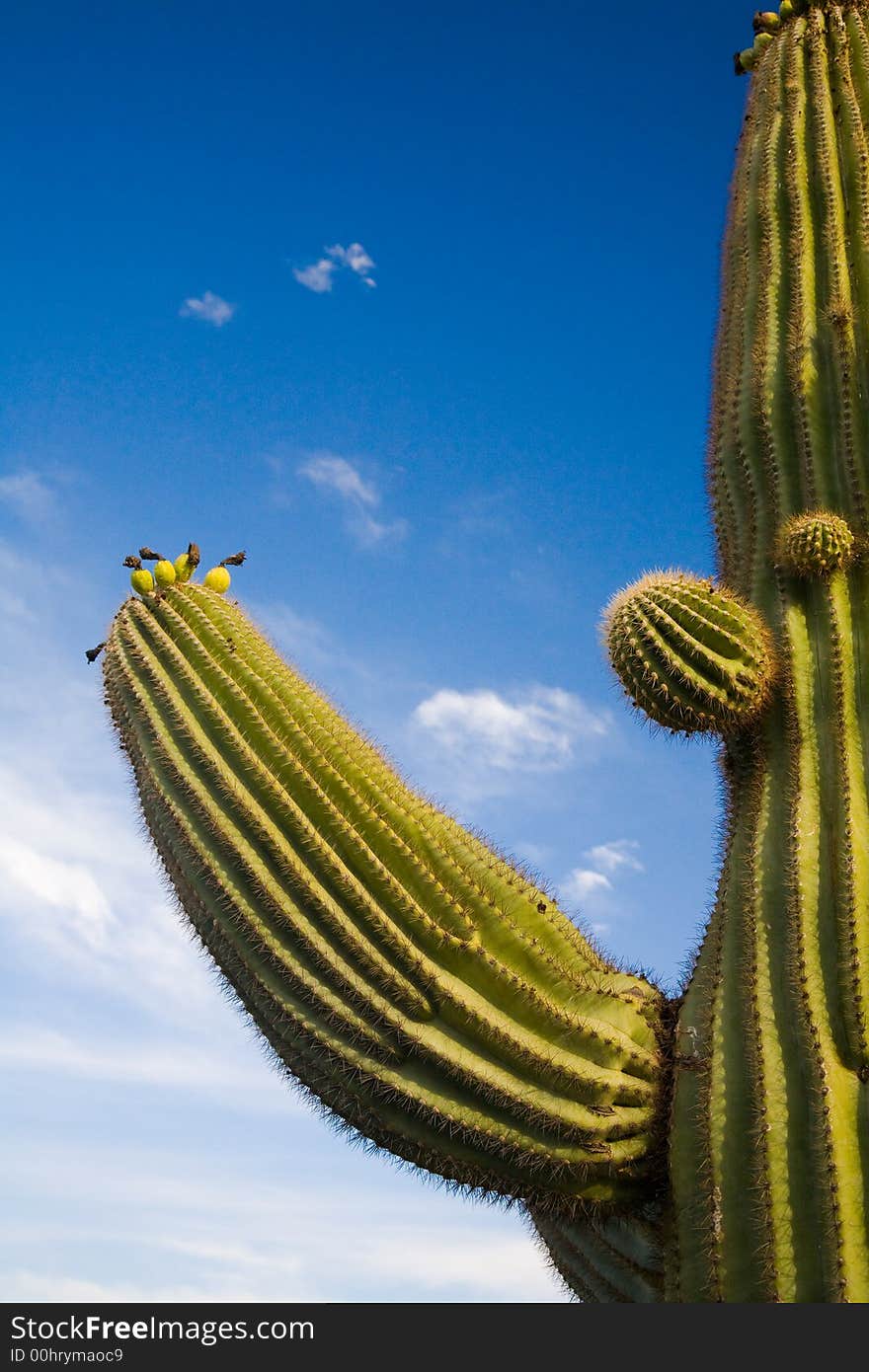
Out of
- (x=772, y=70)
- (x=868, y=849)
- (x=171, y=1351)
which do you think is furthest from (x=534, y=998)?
(x=772, y=70)

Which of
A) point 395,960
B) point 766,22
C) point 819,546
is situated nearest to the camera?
point 395,960

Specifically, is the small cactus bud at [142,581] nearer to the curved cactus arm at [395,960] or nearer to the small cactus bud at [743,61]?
the curved cactus arm at [395,960]

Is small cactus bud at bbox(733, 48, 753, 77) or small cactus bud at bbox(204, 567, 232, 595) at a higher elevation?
small cactus bud at bbox(733, 48, 753, 77)

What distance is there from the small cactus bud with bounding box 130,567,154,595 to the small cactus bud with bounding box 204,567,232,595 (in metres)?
0.28

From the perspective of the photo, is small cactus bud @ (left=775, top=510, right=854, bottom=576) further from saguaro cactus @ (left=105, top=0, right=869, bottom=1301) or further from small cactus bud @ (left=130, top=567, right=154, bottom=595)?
small cactus bud @ (left=130, top=567, right=154, bottom=595)

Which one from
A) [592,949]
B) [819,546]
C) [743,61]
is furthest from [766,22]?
[592,949]

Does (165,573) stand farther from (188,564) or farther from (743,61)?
(743,61)

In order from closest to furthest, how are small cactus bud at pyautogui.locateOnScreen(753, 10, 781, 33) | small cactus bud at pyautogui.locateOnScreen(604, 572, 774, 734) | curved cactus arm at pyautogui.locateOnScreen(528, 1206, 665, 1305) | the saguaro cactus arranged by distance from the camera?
the saguaro cactus < curved cactus arm at pyautogui.locateOnScreen(528, 1206, 665, 1305) < small cactus bud at pyautogui.locateOnScreen(604, 572, 774, 734) < small cactus bud at pyautogui.locateOnScreen(753, 10, 781, 33)

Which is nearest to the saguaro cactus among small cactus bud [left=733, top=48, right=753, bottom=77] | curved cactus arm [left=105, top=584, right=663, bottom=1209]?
curved cactus arm [left=105, top=584, right=663, bottom=1209]

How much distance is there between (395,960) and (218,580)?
2074mm

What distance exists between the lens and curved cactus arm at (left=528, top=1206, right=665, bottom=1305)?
4.75 m

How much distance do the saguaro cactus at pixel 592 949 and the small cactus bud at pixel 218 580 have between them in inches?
4.3

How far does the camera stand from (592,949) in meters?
4.96

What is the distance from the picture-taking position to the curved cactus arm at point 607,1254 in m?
4.75
